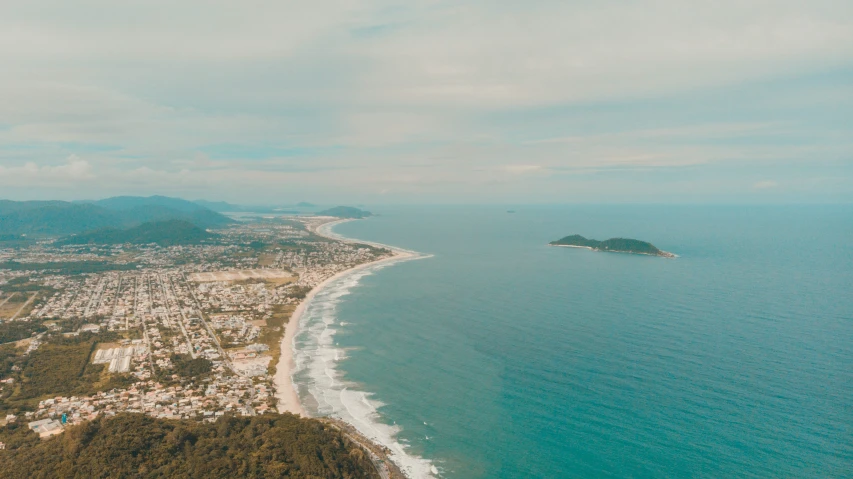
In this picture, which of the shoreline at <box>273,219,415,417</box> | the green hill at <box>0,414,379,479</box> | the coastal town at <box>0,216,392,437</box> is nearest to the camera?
the green hill at <box>0,414,379,479</box>

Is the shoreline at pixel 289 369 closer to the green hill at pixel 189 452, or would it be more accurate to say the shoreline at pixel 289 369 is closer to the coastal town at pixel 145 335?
the coastal town at pixel 145 335

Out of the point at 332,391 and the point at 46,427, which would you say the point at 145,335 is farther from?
the point at 332,391

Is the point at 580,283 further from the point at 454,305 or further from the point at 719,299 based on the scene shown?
the point at 454,305

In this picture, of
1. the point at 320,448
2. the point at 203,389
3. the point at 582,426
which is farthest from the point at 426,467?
the point at 203,389

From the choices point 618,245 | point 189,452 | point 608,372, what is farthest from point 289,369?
point 618,245

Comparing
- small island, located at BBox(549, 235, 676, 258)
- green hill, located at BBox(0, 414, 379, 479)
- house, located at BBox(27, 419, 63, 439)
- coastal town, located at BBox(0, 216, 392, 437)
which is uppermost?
small island, located at BBox(549, 235, 676, 258)

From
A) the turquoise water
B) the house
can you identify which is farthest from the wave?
the house

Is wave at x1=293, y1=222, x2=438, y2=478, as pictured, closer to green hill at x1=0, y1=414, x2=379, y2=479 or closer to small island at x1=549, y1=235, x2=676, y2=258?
green hill at x1=0, y1=414, x2=379, y2=479

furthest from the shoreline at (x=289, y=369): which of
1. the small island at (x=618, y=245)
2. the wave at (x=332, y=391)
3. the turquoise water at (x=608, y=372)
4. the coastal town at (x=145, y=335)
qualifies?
the small island at (x=618, y=245)
